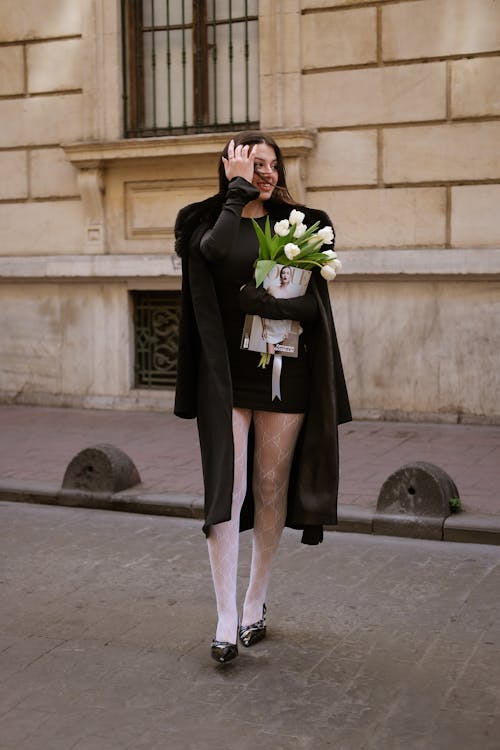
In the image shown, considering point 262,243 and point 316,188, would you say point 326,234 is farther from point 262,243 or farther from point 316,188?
point 316,188

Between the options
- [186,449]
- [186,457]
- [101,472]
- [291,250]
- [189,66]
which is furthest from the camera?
[189,66]

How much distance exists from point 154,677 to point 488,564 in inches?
90.4

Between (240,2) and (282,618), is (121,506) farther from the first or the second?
(240,2)

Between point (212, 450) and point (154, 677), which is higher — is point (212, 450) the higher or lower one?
the higher one

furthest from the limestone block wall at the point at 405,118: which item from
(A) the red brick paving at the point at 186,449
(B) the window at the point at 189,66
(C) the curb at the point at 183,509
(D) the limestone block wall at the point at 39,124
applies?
(C) the curb at the point at 183,509

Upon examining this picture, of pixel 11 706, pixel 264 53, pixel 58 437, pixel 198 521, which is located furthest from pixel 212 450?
pixel 264 53

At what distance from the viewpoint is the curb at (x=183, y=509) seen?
6.53m

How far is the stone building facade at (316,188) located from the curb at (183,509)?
359 centimetres

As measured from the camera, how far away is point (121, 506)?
7.54m

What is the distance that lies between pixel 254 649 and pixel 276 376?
112 centimetres

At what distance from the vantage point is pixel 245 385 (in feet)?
15.1

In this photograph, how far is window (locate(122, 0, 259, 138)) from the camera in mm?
11273

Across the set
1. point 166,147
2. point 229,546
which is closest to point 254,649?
point 229,546

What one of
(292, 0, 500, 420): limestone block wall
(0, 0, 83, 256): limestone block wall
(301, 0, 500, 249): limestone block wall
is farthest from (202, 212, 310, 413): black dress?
(0, 0, 83, 256): limestone block wall
